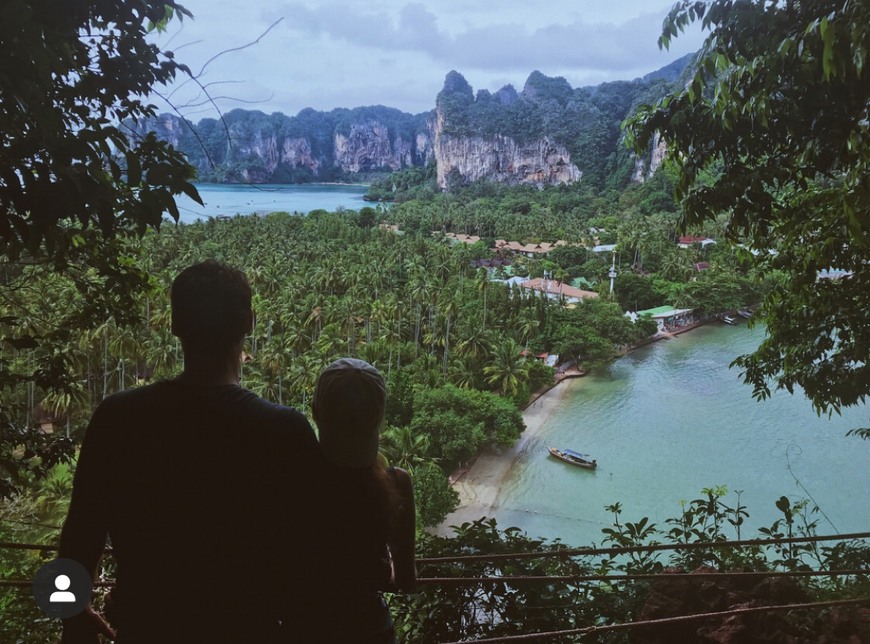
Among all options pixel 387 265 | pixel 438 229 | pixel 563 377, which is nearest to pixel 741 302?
pixel 563 377

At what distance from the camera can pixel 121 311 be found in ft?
5.84

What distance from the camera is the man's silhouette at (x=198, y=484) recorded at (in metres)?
0.72

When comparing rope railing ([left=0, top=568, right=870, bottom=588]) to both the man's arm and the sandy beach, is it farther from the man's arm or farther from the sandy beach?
the sandy beach

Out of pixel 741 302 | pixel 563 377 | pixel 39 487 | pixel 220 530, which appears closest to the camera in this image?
pixel 220 530

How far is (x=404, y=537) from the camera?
79 centimetres

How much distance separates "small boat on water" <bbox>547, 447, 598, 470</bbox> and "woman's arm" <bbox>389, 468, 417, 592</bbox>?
12.2 meters

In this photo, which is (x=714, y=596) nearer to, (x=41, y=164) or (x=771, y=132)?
(x=771, y=132)

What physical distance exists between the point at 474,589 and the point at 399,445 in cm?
946

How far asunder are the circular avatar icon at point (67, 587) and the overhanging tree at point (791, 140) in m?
1.37

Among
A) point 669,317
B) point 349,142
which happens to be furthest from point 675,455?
point 349,142

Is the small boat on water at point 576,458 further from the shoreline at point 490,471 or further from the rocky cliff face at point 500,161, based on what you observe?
the rocky cliff face at point 500,161

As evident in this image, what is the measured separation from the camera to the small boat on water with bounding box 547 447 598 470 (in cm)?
1243

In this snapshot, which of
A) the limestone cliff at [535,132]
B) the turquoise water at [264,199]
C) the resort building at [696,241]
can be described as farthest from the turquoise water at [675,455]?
the limestone cliff at [535,132]

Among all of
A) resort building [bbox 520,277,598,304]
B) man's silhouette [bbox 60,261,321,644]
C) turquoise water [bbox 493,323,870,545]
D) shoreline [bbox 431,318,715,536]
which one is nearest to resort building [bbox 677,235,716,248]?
resort building [bbox 520,277,598,304]
